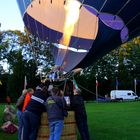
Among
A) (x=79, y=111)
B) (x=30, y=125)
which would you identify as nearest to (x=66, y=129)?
(x=79, y=111)

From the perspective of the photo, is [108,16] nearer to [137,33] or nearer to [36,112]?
[137,33]


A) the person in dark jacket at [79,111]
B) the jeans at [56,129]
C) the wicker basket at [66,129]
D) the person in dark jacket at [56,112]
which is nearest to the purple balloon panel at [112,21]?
the person in dark jacket at [56,112]

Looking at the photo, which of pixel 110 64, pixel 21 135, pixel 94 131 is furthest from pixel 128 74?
pixel 21 135

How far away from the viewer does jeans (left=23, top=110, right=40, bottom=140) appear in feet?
34.8

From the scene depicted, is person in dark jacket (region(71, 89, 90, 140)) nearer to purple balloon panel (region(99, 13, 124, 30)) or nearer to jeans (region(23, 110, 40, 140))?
jeans (region(23, 110, 40, 140))

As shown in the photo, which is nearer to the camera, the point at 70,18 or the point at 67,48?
the point at 70,18

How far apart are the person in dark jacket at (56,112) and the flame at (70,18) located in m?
1.23

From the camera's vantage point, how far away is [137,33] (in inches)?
425

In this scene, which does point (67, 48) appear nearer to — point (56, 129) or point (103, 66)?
point (56, 129)

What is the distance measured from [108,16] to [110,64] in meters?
55.0

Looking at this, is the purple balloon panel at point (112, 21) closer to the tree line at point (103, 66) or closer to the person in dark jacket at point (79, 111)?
the person in dark jacket at point (79, 111)

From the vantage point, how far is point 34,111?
1064cm

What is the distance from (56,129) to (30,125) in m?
0.76

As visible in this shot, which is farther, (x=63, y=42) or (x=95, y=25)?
(x=63, y=42)
